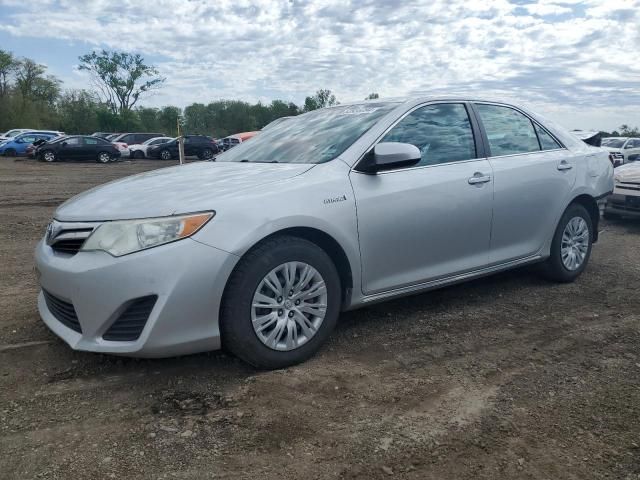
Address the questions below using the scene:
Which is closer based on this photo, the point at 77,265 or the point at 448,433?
the point at 448,433

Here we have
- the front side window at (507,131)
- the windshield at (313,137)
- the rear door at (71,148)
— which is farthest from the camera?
the rear door at (71,148)

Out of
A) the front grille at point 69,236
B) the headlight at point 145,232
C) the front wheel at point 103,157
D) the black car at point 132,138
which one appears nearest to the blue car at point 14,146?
the front wheel at point 103,157

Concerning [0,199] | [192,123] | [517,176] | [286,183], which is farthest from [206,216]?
[192,123]

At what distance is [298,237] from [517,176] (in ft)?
6.79

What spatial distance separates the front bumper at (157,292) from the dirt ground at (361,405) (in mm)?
275

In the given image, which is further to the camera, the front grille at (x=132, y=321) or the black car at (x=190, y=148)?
the black car at (x=190, y=148)

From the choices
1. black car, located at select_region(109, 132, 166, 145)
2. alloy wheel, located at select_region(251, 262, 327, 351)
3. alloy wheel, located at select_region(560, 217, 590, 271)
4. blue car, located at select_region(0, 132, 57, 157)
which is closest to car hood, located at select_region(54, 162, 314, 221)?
alloy wheel, located at select_region(251, 262, 327, 351)

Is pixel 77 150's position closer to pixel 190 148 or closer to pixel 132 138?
pixel 190 148

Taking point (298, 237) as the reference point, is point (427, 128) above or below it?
above

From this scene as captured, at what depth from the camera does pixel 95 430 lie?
264 cm

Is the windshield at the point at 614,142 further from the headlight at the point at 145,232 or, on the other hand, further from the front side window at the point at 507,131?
the headlight at the point at 145,232

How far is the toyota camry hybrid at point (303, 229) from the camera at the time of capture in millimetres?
2938

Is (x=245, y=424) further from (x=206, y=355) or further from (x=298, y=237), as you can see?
(x=298, y=237)

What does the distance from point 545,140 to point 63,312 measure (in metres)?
4.00
